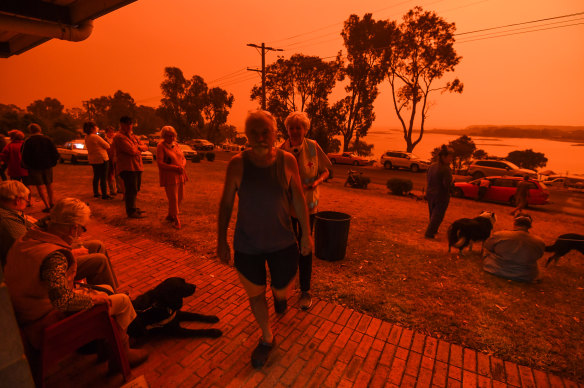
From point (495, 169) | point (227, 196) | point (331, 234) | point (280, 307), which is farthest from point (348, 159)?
point (227, 196)

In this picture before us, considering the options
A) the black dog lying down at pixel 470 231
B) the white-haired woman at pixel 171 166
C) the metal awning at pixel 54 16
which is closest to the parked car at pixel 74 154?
the white-haired woman at pixel 171 166

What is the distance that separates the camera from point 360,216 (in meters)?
7.96

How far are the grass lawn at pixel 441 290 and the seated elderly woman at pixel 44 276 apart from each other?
2.68m

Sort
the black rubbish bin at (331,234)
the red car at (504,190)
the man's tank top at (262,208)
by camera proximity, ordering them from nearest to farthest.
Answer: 1. the man's tank top at (262,208)
2. the black rubbish bin at (331,234)
3. the red car at (504,190)

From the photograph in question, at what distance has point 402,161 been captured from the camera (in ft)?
85.0

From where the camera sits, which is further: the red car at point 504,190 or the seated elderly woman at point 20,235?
the red car at point 504,190

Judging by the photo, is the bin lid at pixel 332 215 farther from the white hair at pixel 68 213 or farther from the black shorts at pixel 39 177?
the black shorts at pixel 39 177

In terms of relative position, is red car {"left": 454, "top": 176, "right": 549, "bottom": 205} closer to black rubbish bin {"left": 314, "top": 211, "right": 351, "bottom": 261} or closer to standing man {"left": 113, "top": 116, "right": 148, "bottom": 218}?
black rubbish bin {"left": 314, "top": 211, "right": 351, "bottom": 261}

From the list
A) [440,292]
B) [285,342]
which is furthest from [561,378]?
[285,342]

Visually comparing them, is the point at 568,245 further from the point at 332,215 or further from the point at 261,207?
the point at 261,207

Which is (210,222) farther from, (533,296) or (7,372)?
(533,296)

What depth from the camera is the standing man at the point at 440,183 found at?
5.46 metres

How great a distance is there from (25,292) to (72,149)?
18759 mm

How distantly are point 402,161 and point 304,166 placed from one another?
2492 cm
